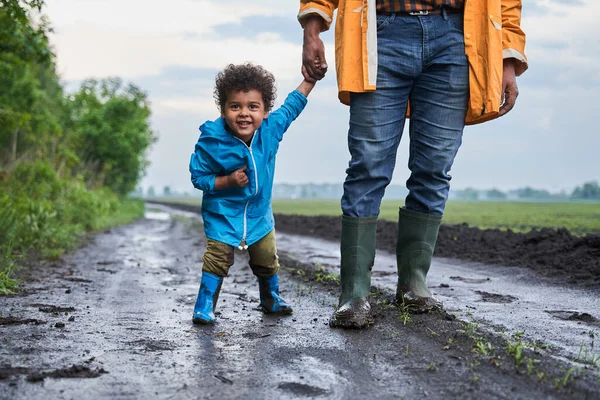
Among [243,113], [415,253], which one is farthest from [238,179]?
[415,253]

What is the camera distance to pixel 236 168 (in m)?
4.04

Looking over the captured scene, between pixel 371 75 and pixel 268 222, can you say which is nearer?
pixel 371 75

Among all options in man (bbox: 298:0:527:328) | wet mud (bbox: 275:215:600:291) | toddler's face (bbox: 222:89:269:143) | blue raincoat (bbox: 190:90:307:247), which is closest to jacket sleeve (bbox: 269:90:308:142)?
blue raincoat (bbox: 190:90:307:247)

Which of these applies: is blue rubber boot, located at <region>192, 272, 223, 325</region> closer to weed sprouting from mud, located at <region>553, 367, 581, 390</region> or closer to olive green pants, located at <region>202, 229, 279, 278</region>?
olive green pants, located at <region>202, 229, 279, 278</region>

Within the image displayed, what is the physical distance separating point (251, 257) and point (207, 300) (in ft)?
1.46

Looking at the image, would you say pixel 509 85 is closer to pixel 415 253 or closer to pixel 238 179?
pixel 415 253

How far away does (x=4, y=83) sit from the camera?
961 inches

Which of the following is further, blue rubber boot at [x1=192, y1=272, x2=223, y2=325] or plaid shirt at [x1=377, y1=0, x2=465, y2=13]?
blue rubber boot at [x1=192, y1=272, x2=223, y2=325]

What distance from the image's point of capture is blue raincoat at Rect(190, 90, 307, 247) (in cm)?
400

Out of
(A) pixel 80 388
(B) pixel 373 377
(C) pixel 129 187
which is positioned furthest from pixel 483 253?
(C) pixel 129 187

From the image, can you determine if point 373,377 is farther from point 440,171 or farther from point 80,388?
point 440,171

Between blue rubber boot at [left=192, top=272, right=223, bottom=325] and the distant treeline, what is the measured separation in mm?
2095

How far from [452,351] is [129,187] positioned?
44.8m

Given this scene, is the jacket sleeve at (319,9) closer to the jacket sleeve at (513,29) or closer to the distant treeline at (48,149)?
the jacket sleeve at (513,29)
